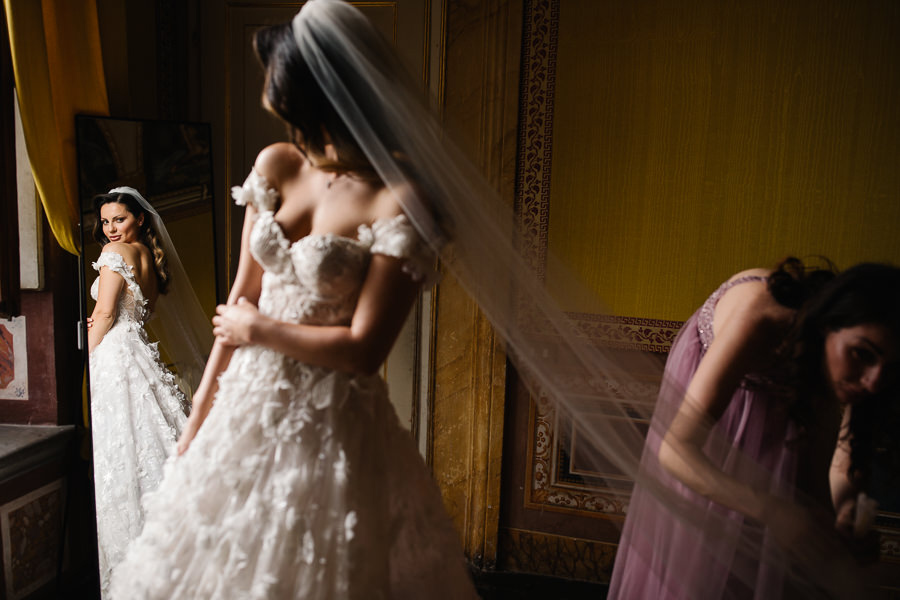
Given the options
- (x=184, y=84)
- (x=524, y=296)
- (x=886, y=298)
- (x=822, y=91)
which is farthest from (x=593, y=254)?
(x=184, y=84)

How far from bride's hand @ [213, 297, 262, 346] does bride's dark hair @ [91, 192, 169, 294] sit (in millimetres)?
1004

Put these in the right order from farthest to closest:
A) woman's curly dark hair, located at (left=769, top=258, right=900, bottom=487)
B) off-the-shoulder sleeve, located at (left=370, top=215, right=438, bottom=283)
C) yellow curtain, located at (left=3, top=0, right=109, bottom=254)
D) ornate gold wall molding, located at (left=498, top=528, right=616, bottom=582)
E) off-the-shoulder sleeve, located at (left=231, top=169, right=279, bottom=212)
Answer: ornate gold wall molding, located at (left=498, top=528, right=616, bottom=582) < yellow curtain, located at (left=3, top=0, right=109, bottom=254) < off-the-shoulder sleeve, located at (left=231, top=169, right=279, bottom=212) < off-the-shoulder sleeve, located at (left=370, top=215, right=438, bottom=283) < woman's curly dark hair, located at (left=769, top=258, right=900, bottom=487)

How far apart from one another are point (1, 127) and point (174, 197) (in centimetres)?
62

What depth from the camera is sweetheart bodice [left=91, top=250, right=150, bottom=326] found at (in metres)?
2.08

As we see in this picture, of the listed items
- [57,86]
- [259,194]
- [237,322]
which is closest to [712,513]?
[237,322]

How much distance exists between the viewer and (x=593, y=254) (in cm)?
260

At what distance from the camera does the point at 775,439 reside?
1.42 m

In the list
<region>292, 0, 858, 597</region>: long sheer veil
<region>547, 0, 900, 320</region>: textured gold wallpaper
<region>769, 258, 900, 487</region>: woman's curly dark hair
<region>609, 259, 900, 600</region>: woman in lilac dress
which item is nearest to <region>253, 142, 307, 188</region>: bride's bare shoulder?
<region>292, 0, 858, 597</region>: long sheer veil

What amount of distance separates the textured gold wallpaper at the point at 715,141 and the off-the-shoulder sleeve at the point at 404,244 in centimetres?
138

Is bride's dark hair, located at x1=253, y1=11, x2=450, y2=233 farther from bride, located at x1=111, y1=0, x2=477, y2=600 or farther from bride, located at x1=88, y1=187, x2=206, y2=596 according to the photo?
bride, located at x1=88, y1=187, x2=206, y2=596

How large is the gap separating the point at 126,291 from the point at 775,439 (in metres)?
1.89

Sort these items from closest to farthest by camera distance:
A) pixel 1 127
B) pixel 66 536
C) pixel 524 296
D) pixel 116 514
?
pixel 524 296 → pixel 1 127 → pixel 116 514 → pixel 66 536

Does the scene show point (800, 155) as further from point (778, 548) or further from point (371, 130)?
point (371, 130)

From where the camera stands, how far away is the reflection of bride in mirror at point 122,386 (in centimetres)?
210
